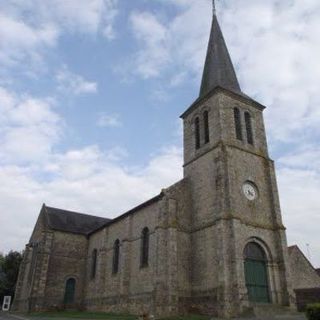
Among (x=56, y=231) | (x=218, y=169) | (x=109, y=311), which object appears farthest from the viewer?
(x=56, y=231)

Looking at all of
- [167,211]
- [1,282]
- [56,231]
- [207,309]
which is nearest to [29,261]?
[56,231]

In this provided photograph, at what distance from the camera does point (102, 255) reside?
30906 millimetres

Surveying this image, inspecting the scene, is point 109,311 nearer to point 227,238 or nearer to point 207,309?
point 207,309

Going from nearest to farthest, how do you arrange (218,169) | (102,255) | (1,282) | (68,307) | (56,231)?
(218,169), (102,255), (68,307), (56,231), (1,282)

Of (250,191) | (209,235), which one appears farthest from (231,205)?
(250,191)

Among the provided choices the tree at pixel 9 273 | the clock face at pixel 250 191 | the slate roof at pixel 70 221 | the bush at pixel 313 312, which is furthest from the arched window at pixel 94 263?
the bush at pixel 313 312

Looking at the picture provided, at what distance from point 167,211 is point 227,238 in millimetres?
4399

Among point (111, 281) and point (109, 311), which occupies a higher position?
point (111, 281)

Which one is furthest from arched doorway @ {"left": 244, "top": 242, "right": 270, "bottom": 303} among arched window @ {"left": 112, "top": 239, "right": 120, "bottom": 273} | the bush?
arched window @ {"left": 112, "top": 239, "right": 120, "bottom": 273}

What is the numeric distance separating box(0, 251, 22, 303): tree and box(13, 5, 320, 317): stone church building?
12204mm

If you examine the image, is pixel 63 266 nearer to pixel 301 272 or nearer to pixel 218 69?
pixel 301 272

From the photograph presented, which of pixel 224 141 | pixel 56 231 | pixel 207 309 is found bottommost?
pixel 207 309

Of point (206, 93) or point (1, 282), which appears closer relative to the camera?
point (206, 93)

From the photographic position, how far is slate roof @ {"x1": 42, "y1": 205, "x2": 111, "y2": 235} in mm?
35922
